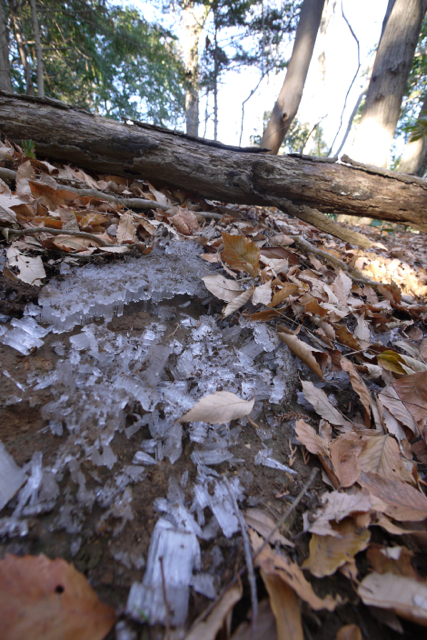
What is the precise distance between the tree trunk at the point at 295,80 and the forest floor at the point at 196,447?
15.0 ft

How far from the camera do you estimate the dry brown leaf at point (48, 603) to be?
44 cm

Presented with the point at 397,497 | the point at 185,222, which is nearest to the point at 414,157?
the point at 185,222

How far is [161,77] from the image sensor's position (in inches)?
290

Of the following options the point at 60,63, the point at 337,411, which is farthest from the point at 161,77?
the point at 337,411

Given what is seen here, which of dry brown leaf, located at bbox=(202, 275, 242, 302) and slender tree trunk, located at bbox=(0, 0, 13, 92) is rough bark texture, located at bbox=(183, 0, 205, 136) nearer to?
slender tree trunk, located at bbox=(0, 0, 13, 92)

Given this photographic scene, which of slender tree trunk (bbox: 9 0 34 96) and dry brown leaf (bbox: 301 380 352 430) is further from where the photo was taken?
slender tree trunk (bbox: 9 0 34 96)

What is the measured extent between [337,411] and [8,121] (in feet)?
9.68

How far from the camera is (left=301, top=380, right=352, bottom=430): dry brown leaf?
94 centimetres

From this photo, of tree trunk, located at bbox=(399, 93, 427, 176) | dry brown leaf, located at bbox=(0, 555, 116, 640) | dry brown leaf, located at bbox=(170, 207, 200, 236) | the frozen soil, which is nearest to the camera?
dry brown leaf, located at bbox=(0, 555, 116, 640)

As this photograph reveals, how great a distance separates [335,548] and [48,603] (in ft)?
1.80

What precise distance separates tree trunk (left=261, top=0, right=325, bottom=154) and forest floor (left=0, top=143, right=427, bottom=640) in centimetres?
458

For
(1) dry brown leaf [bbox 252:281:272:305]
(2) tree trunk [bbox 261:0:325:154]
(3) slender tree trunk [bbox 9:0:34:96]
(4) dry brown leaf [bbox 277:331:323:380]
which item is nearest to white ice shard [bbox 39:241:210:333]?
(1) dry brown leaf [bbox 252:281:272:305]

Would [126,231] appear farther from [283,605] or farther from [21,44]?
[21,44]

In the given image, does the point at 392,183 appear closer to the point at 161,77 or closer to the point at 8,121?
the point at 8,121
